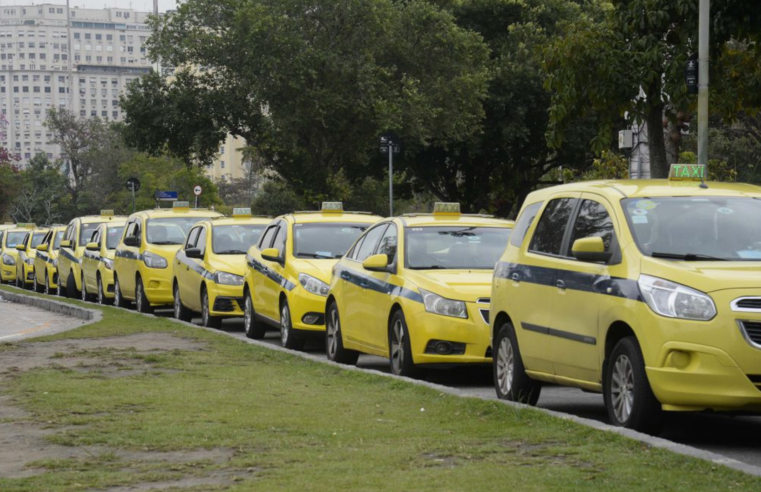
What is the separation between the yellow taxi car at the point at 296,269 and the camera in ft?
53.0

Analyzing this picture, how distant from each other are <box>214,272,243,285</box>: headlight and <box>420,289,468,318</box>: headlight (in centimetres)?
794

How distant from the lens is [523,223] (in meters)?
10.9

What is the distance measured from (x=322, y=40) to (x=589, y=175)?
13662 millimetres

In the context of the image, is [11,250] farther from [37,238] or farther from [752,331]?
[752,331]

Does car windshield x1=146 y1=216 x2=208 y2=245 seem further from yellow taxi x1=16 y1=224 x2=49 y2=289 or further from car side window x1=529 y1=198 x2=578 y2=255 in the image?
car side window x1=529 y1=198 x2=578 y2=255

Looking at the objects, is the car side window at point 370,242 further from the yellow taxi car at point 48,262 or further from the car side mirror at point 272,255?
the yellow taxi car at point 48,262

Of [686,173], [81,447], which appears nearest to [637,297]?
[686,173]

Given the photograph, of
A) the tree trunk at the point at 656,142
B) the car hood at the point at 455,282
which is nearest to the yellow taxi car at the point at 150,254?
the tree trunk at the point at 656,142

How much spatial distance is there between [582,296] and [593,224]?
23.7 inches

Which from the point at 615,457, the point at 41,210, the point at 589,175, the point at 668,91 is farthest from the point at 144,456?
the point at 41,210

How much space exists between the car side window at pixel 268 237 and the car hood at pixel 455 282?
5372 mm

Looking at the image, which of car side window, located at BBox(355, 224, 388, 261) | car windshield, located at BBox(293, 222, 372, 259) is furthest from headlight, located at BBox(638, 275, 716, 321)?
car windshield, located at BBox(293, 222, 372, 259)

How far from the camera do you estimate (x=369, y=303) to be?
44.7ft

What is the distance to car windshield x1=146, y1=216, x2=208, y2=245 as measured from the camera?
24.1 meters
